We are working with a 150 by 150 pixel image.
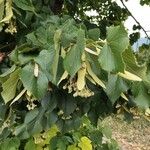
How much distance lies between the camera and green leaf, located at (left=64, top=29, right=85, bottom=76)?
4.76ft

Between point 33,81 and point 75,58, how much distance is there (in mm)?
205

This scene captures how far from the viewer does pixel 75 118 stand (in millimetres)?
2078

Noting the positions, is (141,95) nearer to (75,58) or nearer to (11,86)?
(75,58)

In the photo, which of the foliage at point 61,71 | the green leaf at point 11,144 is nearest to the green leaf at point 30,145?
the green leaf at point 11,144

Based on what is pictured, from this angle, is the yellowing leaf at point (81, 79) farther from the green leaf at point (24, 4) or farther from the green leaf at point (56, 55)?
the green leaf at point (24, 4)

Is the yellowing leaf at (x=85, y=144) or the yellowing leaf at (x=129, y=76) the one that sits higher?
the yellowing leaf at (x=129, y=76)

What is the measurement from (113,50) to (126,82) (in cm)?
24

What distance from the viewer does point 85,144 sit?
2.91m

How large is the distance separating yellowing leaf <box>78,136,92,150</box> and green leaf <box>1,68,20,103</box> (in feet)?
4.23

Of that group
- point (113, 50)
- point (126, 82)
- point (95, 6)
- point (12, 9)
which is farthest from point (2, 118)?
point (95, 6)

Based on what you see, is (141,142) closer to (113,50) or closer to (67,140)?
(67,140)

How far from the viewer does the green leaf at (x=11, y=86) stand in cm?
163

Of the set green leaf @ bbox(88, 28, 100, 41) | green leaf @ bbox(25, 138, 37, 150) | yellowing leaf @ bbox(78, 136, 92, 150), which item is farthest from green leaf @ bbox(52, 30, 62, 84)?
yellowing leaf @ bbox(78, 136, 92, 150)

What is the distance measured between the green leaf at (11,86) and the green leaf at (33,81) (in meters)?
0.08
